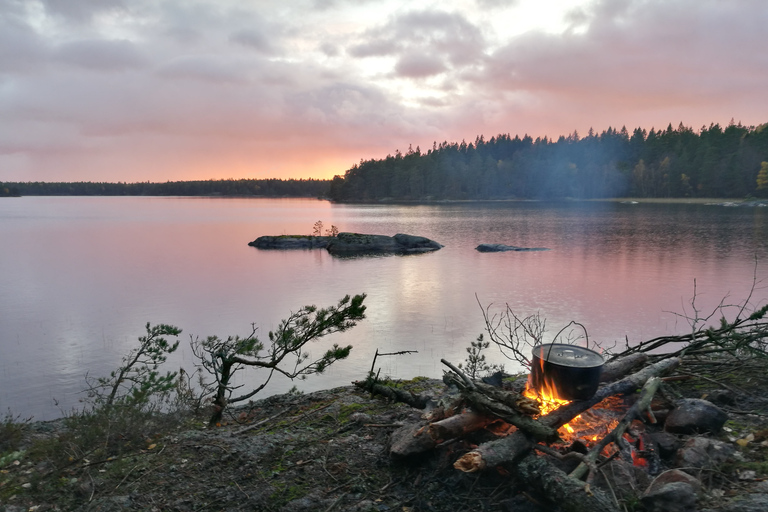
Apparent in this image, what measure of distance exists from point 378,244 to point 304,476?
35.3m

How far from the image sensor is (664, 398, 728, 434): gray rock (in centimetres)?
493

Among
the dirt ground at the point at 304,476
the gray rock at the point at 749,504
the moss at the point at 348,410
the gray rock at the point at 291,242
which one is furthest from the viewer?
the gray rock at the point at 291,242

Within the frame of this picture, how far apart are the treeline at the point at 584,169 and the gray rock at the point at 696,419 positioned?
123233mm

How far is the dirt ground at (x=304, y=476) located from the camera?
4.36 metres

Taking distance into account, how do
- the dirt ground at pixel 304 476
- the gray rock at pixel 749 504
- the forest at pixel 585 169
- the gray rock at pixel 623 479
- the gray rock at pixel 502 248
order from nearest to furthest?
the gray rock at pixel 749 504 < the gray rock at pixel 623 479 < the dirt ground at pixel 304 476 < the gray rock at pixel 502 248 < the forest at pixel 585 169

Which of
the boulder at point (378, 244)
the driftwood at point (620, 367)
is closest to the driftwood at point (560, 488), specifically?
the driftwood at point (620, 367)

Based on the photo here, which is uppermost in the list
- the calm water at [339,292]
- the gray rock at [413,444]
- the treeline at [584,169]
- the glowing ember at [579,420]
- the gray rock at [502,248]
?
the treeline at [584,169]

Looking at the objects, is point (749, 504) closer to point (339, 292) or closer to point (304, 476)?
point (304, 476)

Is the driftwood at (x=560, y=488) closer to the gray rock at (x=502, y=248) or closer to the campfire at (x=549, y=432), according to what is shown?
the campfire at (x=549, y=432)

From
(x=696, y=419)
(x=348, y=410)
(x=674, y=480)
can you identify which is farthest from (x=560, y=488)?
(x=348, y=410)

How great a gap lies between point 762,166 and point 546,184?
171 ft

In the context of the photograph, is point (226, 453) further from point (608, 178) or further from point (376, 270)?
point (608, 178)

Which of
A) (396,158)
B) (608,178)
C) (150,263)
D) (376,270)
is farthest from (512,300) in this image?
(396,158)

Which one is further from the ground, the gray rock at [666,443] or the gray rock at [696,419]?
the gray rock at [696,419]
